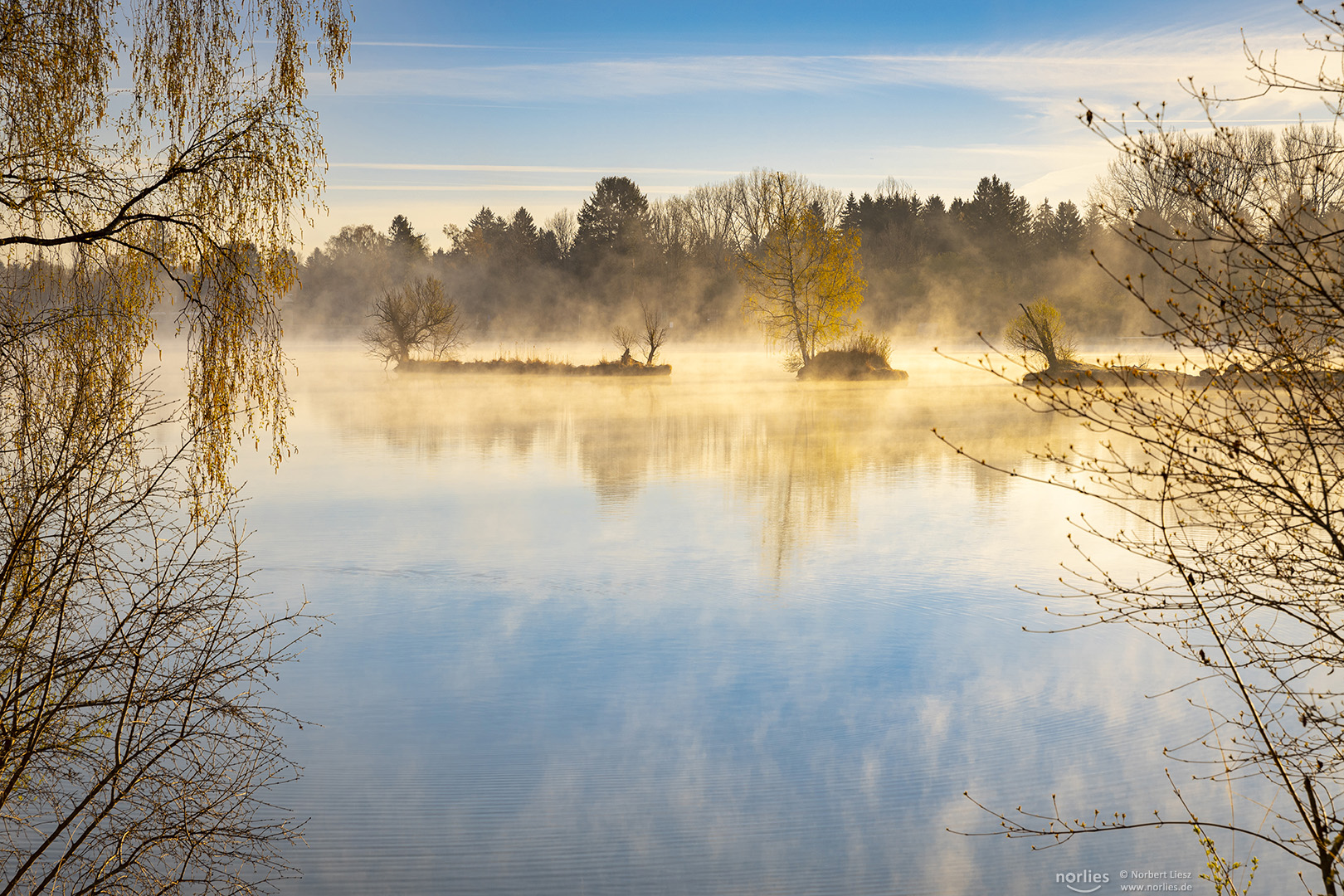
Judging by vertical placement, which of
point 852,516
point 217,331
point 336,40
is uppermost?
point 336,40

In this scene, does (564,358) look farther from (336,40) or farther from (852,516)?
(336,40)

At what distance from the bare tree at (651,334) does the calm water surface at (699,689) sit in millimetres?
17428

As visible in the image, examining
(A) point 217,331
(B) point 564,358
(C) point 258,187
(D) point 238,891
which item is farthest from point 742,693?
(B) point 564,358

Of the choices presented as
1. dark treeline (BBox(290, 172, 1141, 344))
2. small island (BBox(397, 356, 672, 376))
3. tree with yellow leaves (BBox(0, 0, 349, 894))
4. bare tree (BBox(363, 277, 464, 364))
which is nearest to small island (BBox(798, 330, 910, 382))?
small island (BBox(397, 356, 672, 376))

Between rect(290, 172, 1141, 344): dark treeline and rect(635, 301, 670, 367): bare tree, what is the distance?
1.35 metres

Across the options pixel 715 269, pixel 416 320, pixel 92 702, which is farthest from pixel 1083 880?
pixel 715 269

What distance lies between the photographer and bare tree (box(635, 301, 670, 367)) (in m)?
30.0

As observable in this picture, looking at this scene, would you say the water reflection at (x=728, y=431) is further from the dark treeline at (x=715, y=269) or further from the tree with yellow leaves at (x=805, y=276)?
the dark treeline at (x=715, y=269)

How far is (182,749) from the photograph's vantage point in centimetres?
481

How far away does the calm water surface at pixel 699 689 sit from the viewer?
4203 mm

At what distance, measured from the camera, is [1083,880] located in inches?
160

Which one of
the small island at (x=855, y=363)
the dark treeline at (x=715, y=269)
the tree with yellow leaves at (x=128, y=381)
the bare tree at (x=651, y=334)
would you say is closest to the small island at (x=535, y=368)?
the bare tree at (x=651, y=334)

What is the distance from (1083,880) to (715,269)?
4980 cm

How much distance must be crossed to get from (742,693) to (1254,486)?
3107 millimetres
